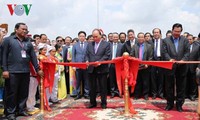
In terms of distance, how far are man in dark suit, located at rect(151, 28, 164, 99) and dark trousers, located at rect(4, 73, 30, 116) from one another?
134 inches

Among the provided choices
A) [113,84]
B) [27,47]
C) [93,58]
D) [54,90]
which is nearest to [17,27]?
[27,47]

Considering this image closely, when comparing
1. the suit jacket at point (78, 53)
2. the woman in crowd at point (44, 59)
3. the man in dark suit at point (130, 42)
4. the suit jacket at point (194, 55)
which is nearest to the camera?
the woman in crowd at point (44, 59)

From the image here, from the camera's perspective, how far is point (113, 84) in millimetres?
7801

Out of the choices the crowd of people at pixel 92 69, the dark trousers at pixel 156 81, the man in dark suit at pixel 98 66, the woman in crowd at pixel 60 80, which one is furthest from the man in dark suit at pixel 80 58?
the dark trousers at pixel 156 81

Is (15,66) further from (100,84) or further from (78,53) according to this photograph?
(78,53)

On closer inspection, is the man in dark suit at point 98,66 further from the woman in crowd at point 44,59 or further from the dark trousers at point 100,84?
the woman in crowd at point 44,59

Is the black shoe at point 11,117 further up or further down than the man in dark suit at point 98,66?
further down

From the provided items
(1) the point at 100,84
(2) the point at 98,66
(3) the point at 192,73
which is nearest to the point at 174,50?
(2) the point at 98,66

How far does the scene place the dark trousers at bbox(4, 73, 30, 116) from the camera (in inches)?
203

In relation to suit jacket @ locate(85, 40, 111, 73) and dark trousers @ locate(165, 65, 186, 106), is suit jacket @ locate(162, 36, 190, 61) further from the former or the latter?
suit jacket @ locate(85, 40, 111, 73)

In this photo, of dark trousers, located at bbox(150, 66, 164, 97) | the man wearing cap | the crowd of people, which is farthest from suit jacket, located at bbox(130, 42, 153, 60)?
the man wearing cap

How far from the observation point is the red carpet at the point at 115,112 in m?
5.13

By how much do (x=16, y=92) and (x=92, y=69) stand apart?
64.8 inches

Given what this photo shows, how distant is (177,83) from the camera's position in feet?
18.9
